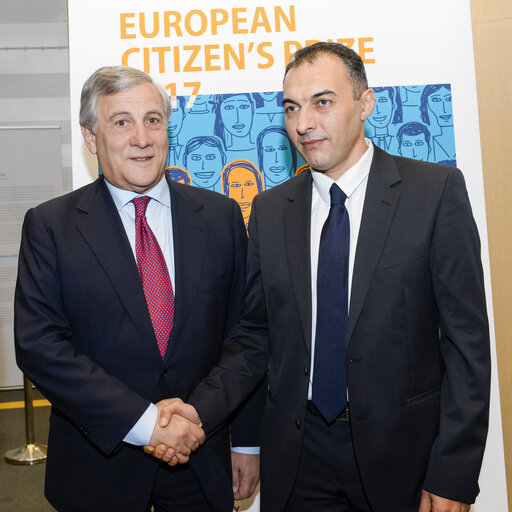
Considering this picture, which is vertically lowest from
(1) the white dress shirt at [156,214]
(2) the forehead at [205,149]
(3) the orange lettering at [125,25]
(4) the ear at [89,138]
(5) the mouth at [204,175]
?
(1) the white dress shirt at [156,214]

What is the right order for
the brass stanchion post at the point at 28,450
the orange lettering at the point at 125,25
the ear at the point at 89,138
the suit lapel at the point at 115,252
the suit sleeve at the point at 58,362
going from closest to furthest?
the suit sleeve at the point at 58,362 → the suit lapel at the point at 115,252 → the ear at the point at 89,138 → the orange lettering at the point at 125,25 → the brass stanchion post at the point at 28,450

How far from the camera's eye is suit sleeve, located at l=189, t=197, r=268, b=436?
6.41ft

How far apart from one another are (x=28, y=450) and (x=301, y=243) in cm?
385

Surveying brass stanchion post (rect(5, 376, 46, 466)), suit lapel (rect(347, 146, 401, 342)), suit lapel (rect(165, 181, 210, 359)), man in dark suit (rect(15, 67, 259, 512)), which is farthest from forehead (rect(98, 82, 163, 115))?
brass stanchion post (rect(5, 376, 46, 466))

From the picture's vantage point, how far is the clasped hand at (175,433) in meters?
1.82

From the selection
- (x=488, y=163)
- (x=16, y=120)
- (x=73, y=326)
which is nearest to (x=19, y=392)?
(x=16, y=120)

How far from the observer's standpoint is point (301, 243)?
194 cm

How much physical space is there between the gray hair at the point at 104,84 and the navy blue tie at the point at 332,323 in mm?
863

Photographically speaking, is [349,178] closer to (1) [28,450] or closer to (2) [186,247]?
(2) [186,247]

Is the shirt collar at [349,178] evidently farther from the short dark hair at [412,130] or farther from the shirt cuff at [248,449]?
the shirt cuff at [248,449]

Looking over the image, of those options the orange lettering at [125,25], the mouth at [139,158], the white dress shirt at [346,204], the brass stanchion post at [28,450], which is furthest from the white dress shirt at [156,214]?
the brass stanchion post at [28,450]

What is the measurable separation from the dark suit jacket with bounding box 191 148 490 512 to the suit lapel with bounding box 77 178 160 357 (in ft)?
1.06

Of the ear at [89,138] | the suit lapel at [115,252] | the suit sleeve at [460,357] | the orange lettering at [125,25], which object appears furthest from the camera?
the orange lettering at [125,25]

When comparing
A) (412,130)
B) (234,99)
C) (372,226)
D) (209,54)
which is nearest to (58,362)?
(372,226)
